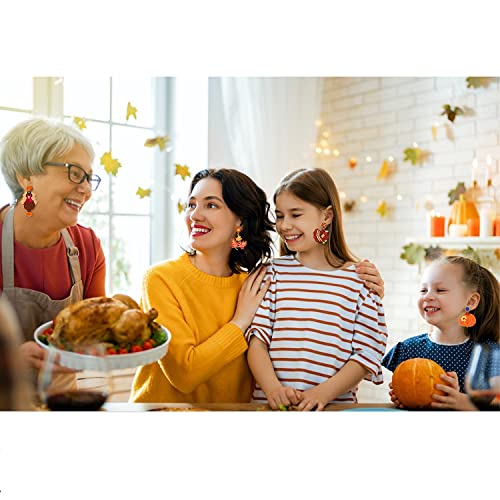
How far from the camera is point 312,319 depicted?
1581mm

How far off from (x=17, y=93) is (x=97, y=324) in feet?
2.15

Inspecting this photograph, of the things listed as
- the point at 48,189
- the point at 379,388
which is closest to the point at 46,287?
the point at 48,189

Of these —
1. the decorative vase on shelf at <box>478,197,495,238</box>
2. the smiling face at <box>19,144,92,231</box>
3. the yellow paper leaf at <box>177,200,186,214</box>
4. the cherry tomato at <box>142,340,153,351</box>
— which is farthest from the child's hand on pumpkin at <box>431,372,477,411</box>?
the decorative vase on shelf at <box>478,197,495,238</box>

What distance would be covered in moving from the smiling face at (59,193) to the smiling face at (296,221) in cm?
50

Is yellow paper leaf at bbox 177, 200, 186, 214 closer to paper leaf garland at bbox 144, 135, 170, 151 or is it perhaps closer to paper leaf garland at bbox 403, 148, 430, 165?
paper leaf garland at bbox 144, 135, 170, 151

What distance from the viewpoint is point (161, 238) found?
2039mm

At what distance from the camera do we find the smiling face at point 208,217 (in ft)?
5.24

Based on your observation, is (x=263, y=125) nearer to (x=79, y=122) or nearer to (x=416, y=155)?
(x=416, y=155)

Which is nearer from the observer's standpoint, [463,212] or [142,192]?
[142,192]

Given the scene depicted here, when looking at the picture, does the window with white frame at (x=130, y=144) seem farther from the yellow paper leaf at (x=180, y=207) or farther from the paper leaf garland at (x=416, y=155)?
the paper leaf garland at (x=416, y=155)

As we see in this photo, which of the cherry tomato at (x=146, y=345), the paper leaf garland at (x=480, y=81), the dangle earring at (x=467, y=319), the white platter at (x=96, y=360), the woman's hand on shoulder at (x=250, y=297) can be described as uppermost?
the paper leaf garland at (x=480, y=81)

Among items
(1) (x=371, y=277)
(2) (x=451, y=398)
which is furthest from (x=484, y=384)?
(1) (x=371, y=277)

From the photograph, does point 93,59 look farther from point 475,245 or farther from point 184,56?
point 475,245

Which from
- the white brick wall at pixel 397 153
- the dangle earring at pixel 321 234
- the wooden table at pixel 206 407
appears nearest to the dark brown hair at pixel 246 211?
the dangle earring at pixel 321 234
